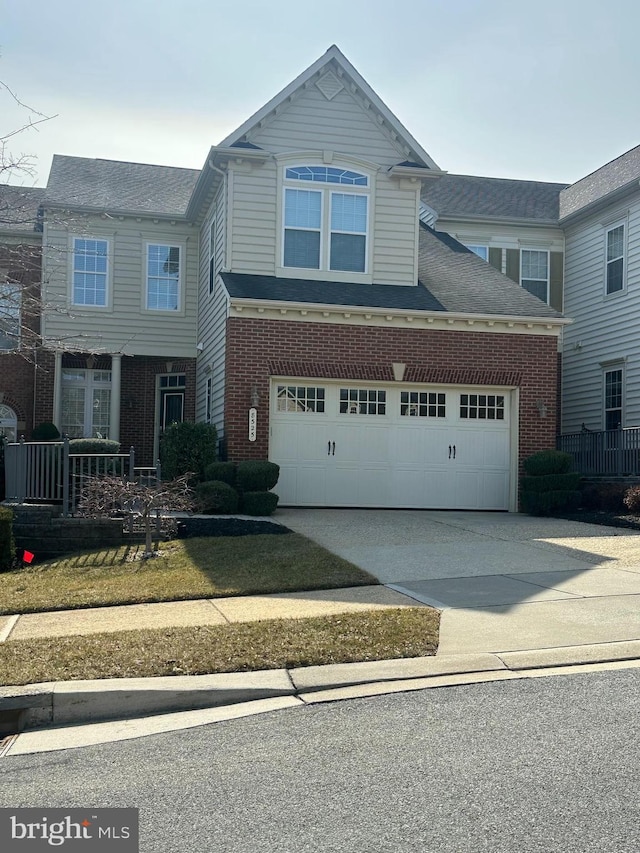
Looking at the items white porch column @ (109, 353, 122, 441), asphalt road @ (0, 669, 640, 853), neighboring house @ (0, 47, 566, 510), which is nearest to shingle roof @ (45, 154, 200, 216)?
neighboring house @ (0, 47, 566, 510)

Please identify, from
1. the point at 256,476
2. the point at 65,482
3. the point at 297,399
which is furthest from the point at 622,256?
the point at 65,482

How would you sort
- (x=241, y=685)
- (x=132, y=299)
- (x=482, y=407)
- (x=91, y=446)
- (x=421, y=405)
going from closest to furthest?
(x=241, y=685)
(x=91, y=446)
(x=421, y=405)
(x=482, y=407)
(x=132, y=299)

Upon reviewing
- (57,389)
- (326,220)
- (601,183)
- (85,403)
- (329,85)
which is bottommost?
(85,403)

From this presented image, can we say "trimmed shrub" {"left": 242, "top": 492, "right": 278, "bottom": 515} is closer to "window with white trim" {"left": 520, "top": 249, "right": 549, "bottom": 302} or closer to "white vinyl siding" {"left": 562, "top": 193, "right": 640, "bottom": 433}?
"white vinyl siding" {"left": 562, "top": 193, "right": 640, "bottom": 433}

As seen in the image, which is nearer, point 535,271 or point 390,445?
point 390,445

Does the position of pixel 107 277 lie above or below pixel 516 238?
below

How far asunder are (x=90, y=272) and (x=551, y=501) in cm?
1234

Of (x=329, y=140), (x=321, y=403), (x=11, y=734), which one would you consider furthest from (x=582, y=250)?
(x=11, y=734)

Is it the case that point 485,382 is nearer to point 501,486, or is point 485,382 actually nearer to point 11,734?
point 501,486

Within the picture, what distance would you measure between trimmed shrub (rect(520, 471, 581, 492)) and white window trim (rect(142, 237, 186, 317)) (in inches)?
397

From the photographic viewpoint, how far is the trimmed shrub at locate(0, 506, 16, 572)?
12472 mm

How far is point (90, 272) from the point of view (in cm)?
2212

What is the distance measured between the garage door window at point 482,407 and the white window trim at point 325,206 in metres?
3.20

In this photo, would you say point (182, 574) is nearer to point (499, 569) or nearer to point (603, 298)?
point (499, 569)
